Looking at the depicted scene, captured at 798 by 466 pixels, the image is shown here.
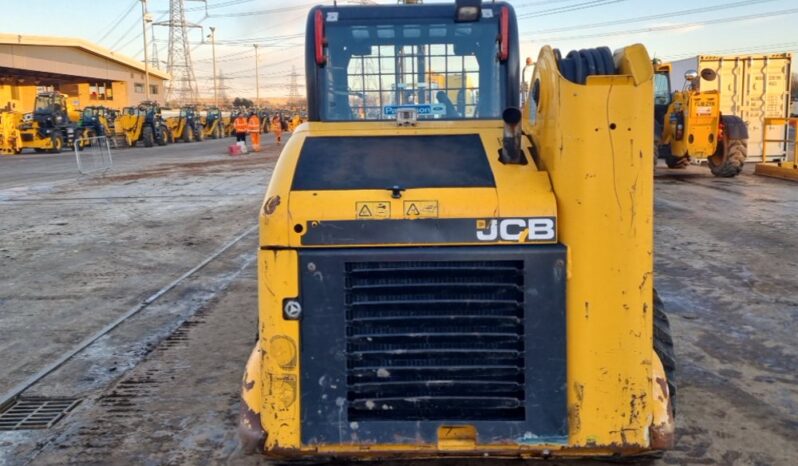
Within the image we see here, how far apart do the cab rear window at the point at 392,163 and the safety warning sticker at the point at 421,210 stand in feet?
0.40

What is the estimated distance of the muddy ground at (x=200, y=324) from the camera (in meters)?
4.20

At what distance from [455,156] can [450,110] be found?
0.90 metres

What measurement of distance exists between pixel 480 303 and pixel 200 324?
13.2 feet

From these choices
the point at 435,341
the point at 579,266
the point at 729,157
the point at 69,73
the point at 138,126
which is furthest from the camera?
the point at 69,73

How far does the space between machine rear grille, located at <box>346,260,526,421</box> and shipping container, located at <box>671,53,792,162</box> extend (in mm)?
20444

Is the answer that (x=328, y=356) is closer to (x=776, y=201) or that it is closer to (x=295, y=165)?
(x=295, y=165)

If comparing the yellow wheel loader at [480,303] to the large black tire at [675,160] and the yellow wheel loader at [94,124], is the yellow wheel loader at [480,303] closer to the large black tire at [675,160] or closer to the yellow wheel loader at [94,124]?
the large black tire at [675,160]

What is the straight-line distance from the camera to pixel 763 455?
152 inches

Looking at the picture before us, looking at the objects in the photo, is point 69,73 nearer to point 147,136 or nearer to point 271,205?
point 147,136

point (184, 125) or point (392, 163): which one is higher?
point (184, 125)

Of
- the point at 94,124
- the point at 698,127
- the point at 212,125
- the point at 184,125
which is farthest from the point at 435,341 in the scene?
the point at 212,125

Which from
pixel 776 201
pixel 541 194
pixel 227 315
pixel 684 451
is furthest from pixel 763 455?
pixel 776 201

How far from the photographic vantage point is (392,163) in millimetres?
3412

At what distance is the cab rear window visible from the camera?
322cm
